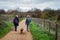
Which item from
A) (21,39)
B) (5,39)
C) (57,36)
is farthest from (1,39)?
(57,36)

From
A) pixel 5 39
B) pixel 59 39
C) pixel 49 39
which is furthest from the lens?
pixel 5 39

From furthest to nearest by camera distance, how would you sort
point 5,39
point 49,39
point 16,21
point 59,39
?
1. point 16,21
2. point 5,39
3. point 49,39
4. point 59,39

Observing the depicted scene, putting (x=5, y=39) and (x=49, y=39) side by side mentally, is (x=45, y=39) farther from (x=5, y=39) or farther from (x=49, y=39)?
(x=5, y=39)

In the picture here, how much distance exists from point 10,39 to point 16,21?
21.3 feet

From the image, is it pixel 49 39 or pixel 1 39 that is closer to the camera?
pixel 49 39

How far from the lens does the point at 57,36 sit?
14.5m

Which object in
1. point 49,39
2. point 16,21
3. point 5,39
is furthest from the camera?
point 16,21

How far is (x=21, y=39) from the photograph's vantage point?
18516 millimetres

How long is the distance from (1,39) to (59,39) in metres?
6.07

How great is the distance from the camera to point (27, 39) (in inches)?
732

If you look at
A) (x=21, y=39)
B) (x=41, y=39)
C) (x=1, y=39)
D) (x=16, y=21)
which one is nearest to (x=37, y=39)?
(x=41, y=39)

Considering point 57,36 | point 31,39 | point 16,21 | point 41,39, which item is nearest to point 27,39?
point 31,39

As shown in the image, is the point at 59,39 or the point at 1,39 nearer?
the point at 59,39

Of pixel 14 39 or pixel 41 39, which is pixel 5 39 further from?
pixel 41 39
